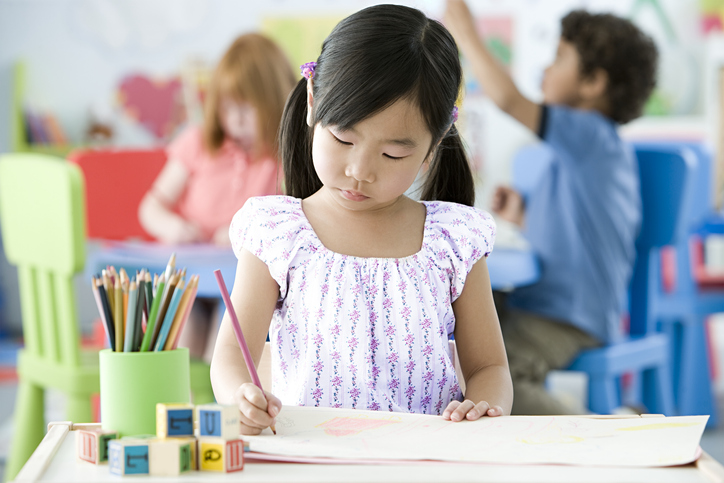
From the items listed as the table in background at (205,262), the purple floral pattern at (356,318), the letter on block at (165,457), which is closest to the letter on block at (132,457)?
the letter on block at (165,457)

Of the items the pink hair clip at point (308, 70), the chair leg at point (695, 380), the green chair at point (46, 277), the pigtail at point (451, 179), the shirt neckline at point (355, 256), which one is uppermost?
the pink hair clip at point (308, 70)

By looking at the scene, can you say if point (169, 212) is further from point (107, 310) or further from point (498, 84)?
point (107, 310)

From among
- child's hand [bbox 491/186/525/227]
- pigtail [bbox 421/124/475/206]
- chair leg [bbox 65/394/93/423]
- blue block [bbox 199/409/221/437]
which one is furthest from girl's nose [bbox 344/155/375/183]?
child's hand [bbox 491/186/525/227]

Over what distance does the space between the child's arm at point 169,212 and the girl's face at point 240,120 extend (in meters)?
0.22

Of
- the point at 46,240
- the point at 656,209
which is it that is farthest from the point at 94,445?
the point at 656,209

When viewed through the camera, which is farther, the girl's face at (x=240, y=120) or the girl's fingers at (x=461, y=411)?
the girl's face at (x=240, y=120)

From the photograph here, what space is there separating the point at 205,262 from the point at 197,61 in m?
2.36

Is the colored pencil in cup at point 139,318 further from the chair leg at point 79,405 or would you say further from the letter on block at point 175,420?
the chair leg at point 79,405

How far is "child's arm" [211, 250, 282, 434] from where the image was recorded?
0.74m

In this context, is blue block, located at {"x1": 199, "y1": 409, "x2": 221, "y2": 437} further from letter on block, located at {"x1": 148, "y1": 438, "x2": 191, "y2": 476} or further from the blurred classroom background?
the blurred classroom background

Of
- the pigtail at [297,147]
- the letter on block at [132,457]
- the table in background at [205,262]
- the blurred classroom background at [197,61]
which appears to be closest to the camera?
the letter on block at [132,457]

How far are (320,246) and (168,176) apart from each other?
1392 mm

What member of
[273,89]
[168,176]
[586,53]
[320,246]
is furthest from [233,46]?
[320,246]

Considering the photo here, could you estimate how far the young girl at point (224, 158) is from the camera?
1.90m
